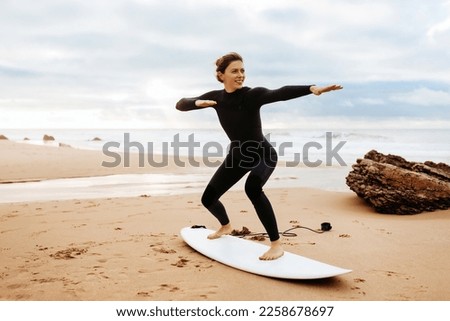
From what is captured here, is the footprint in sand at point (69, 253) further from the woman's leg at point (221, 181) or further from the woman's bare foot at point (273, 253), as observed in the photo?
the woman's bare foot at point (273, 253)

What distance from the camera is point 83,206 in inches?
290

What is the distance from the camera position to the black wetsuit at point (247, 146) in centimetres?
395

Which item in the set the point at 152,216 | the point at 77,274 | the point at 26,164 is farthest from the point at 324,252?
the point at 26,164

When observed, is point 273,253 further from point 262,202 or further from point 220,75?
point 220,75

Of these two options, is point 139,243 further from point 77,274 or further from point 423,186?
point 423,186

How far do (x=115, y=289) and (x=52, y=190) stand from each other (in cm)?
697

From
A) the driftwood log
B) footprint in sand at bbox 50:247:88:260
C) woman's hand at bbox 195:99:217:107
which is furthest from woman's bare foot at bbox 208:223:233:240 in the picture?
the driftwood log

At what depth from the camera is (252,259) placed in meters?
4.02

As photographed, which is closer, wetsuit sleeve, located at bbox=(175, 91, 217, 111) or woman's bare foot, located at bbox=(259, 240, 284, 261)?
woman's bare foot, located at bbox=(259, 240, 284, 261)

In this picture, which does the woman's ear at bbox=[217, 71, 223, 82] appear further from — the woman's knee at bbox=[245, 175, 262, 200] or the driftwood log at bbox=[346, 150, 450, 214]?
the driftwood log at bbox=[346, 150, 450, 214]

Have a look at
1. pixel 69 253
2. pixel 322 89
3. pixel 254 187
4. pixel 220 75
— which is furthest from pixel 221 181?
pixel 69 253

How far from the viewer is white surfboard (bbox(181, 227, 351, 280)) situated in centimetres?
351

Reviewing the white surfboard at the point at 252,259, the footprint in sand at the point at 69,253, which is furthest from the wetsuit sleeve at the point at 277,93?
the footprint in sand at the point at 69,253

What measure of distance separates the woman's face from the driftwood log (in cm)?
335
